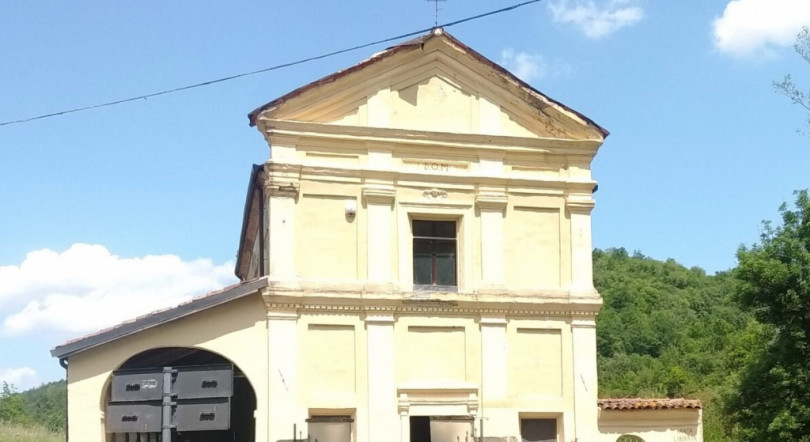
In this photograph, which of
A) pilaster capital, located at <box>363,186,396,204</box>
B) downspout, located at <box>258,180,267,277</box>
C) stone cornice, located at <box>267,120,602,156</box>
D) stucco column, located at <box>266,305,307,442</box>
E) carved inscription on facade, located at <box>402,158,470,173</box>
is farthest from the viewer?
downspout, located at <box>258,180,267,277</box>

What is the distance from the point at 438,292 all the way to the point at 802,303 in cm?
980

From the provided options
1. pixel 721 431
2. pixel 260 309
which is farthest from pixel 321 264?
pixel 721 431

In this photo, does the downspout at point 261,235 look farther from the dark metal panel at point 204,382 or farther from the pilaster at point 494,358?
the dark metal panel at point 204,382

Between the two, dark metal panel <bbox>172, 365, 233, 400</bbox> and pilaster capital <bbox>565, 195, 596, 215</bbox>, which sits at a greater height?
pilaster capital <bbox>565, 195, 596, 215</bbox>

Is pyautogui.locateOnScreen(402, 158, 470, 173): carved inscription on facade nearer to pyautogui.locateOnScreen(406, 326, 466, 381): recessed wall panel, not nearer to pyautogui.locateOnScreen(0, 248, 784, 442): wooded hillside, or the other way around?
pyautogui.locateOnScreen(406, 326, 466, 381): recessed wall panel

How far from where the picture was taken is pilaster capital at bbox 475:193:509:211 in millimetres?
21781

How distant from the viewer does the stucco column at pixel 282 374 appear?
20031 mm

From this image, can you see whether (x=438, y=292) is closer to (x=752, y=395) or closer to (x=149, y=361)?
(x=149, y=361)

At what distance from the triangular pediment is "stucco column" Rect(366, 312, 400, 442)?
13.3 feet

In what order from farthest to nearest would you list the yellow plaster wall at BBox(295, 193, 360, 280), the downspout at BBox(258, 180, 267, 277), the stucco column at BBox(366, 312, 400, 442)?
the downspout at BBox(258, 180, 267, 277)
the yellow plaster wall at BBox(295, 193, 360, 280)
the stucco column at BBox(366, 312, 400, 442)

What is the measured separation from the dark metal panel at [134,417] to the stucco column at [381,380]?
16.8ft

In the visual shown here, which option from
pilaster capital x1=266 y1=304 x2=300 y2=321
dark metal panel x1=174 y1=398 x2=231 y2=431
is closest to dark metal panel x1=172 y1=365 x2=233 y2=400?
dark metal panel x1=174 y1=398 x2=231 y2=431

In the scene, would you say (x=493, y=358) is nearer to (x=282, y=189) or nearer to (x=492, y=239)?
(x=492, y=239)

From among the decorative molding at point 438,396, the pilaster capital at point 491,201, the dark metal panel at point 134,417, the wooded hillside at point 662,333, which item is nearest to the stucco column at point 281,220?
the decorative molding at point 438,396
